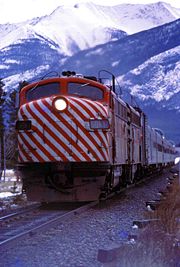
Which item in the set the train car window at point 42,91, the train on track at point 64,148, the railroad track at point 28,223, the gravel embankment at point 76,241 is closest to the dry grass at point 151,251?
the gravel embankment at point 76,241

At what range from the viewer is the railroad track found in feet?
32.5

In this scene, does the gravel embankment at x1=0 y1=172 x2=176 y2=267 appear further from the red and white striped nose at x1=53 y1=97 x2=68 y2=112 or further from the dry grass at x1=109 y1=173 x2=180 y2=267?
the red and white striped nose at x1=53 y1=97 x2=68 y2=112

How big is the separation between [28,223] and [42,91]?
4.33 m

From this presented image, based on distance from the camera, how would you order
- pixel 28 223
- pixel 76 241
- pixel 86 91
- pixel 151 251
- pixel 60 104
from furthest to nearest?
1. pixel 86 91
2. pixel 60 104
3. pixel 28 223
4. pixel 76 241
5. pixel 151 251

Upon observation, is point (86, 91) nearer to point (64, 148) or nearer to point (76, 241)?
point (64, 148)

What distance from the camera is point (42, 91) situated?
49.5 feet

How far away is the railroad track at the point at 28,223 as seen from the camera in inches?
390

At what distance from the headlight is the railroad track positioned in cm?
259

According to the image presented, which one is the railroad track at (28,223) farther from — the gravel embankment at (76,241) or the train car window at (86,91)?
the train car window at (86,91)

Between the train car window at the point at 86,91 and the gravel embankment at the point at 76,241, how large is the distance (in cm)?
299

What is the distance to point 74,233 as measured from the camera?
10453 millimetres

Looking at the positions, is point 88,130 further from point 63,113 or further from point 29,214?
point 29,214

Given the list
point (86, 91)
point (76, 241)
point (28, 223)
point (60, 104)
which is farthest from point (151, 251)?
point (86, 91)

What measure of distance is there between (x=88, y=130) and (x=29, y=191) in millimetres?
2137
